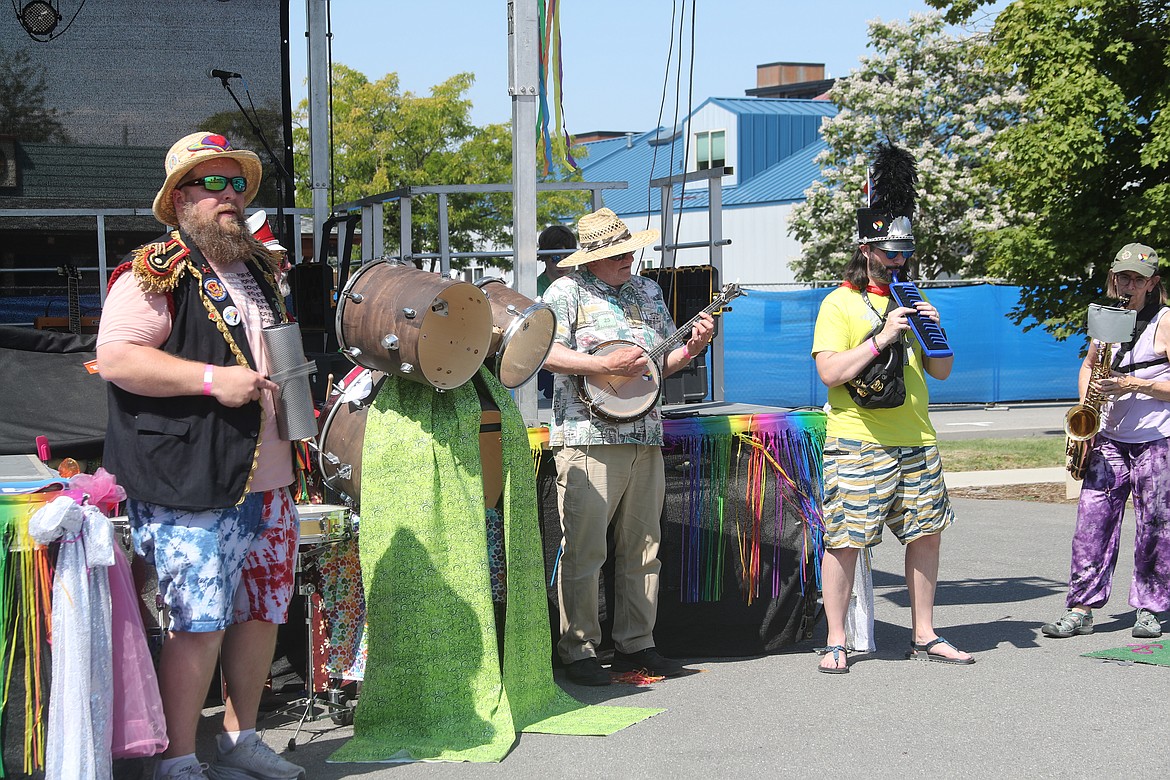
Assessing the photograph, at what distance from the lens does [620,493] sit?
202 inches

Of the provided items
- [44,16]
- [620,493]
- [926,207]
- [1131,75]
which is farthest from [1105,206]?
[926,207]

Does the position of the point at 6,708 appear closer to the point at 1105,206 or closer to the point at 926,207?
the point at 1105,206

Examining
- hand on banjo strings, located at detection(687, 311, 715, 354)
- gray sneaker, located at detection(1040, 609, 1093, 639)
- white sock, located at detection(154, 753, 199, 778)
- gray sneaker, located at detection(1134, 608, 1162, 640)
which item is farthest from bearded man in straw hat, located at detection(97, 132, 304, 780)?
gray sneaker, located at detection(1134, 608, 1162, 640)

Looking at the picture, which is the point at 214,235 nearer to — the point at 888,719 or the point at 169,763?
the point at 169,763

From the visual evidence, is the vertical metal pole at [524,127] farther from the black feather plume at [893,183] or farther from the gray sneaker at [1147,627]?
the gray sneaker at [1147,627]

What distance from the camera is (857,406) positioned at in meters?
5.27

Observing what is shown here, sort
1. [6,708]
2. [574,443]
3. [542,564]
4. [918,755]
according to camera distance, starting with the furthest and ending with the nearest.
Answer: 1. [574,443]
2. [542,564]
3. [918,755]
4. [6,708]

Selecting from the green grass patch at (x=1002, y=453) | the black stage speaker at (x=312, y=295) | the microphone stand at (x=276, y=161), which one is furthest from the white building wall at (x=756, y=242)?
the black stage speaker at (x=312, y=295)

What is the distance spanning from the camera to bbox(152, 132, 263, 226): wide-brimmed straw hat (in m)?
3.67

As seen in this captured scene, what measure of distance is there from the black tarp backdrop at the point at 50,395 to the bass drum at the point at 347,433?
100 centimetres

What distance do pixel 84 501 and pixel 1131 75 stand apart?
9.34m

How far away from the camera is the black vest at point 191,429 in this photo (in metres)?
3.58

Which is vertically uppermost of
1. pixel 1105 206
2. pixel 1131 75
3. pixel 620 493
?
pixel 1131 75

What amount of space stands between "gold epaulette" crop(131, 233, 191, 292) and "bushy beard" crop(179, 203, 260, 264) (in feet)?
0.24
